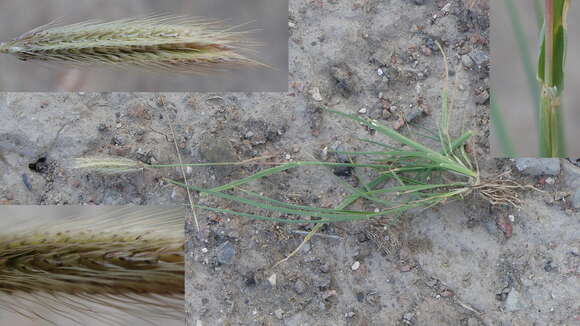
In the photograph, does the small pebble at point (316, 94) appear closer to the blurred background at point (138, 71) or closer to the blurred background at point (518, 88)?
the blurred background at point (138, 71)

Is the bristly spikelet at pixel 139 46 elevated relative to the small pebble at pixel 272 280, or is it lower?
elevated

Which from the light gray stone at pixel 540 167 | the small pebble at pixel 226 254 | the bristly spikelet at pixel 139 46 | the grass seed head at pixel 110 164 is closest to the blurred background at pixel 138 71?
the bristly spikelet at pixel 139 46

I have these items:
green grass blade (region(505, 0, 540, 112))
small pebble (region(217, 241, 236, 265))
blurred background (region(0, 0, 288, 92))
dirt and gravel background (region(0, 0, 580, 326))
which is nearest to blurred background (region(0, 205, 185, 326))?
dirt and gravel background (region(0, 0, 580, 326))

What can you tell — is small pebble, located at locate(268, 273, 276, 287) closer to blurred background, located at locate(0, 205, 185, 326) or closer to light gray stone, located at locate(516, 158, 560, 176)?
blurred background, located at locate(0, 205, 185, 326)

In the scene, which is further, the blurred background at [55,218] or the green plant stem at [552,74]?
the blurred background at [55,218]

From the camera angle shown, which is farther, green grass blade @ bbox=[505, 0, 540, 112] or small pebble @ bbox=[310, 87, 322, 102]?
small pebble @ bbox=[310, 87, 322, 102]

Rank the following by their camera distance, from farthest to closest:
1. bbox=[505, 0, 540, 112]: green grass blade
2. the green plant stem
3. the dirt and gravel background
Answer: the dirt and gravel background
bbox=[505, 0, 540, 112]: green grass blade
the green plant stem

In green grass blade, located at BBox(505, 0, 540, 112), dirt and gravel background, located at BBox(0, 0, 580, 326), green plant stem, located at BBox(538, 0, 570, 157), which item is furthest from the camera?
dirt and gravel background, located at BBox(0, 0, 580, 326)
